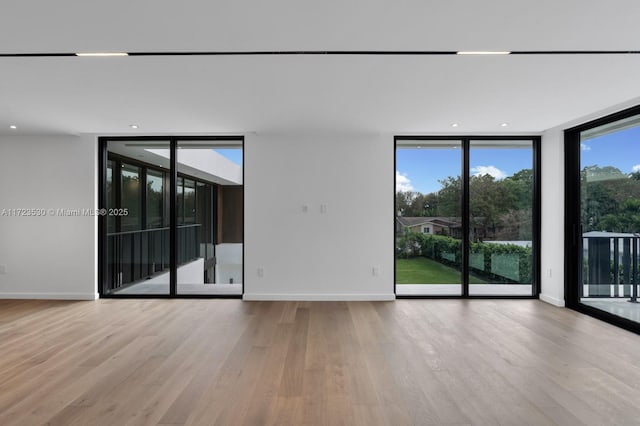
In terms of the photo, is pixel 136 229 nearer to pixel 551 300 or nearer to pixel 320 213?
pixel 320 213

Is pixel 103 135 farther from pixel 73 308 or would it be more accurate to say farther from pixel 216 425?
pixel 216 425

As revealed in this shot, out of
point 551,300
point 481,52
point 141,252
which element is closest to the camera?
point 481,52

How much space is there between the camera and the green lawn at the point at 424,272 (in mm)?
5039

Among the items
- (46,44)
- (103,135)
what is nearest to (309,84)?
(46,44)

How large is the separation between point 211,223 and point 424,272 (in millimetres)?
3356

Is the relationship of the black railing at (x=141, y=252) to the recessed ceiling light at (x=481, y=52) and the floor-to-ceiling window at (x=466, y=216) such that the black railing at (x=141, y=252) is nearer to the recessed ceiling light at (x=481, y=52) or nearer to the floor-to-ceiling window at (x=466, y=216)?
the floor-to-ceiling window at (x=466, y=216)

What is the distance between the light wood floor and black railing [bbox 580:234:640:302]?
45 centimetres

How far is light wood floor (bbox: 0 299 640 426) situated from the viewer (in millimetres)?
2133

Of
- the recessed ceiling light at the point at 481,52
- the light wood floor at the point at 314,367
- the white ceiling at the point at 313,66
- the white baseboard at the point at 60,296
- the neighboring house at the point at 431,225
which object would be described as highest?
the recessed ceiling light at the point at 481,52

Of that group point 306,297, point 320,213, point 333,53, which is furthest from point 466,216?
point 333,53

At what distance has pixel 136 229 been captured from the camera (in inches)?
203

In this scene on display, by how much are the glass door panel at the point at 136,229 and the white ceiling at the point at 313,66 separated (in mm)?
825

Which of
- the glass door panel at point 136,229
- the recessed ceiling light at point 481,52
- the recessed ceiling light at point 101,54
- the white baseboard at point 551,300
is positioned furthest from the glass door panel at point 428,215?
the recessed ceiling light at point 101,54

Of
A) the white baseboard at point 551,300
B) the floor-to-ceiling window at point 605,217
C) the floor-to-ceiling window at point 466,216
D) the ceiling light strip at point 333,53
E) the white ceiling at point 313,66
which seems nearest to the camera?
the white ceiling at point 313,66
